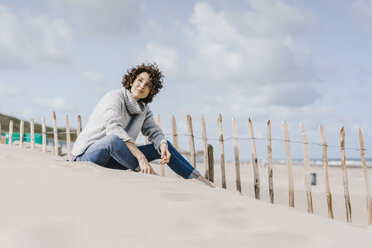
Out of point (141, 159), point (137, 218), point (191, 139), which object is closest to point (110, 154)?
point (141, 159)

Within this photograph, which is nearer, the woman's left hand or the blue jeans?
the blue jeans

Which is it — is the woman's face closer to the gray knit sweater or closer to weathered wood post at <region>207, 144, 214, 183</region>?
the gray knit sweater

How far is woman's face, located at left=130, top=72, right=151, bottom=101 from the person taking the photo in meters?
3.74

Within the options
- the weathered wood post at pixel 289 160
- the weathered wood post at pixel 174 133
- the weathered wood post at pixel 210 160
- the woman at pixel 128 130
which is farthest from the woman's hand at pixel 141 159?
the weathered wood post at pixel 289 160

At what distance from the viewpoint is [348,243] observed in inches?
78.5

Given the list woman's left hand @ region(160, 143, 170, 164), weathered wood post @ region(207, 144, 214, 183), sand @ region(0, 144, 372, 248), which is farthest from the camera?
weathered wood post @ region(207, 144, 214, 183)

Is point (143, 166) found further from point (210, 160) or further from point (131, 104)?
point (210, 160)

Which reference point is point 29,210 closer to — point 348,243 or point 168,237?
point 168,237

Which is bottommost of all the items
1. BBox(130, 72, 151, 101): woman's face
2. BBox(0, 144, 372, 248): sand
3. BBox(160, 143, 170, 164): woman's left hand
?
BBox(0, 144, 372, 248): sand

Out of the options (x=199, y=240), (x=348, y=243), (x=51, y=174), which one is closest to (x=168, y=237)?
(x=199, y=240)

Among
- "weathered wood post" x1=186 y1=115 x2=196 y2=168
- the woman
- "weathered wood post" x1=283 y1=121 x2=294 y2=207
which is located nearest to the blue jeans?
the woman

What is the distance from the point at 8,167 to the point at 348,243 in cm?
242

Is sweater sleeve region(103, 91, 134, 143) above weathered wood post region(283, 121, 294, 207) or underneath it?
above

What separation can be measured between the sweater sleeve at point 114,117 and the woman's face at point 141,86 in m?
0.22
